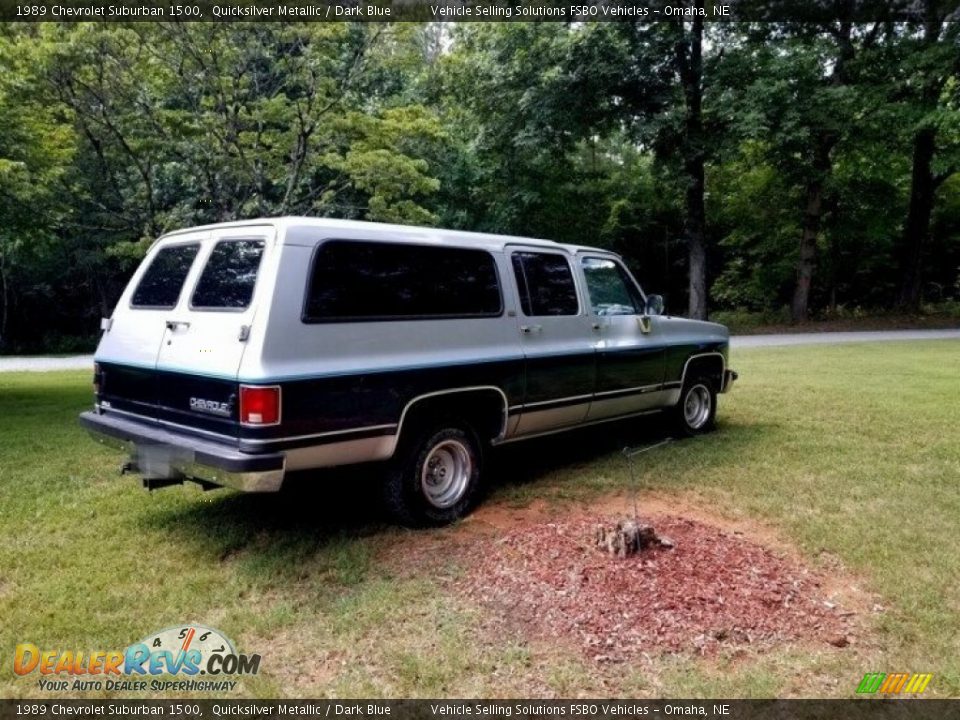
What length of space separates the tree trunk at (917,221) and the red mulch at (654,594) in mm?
24342

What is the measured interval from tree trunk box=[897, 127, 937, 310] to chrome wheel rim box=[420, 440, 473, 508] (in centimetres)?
2446

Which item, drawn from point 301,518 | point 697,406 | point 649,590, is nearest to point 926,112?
point 697,406

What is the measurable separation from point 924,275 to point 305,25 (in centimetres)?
2667

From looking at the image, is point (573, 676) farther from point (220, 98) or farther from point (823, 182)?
point (823, 182)

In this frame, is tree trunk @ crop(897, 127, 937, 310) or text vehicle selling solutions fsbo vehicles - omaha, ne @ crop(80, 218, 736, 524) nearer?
text vehicle selling solutions fsbo vehicles - omaha, ne @ crop(80, 218, 736, 524)

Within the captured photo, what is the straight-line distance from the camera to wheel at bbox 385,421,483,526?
178 inches

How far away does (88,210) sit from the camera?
753 inches

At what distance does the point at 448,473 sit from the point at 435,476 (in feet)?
0.36

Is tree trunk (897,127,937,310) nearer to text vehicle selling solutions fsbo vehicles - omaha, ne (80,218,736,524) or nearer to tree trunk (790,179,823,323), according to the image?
tree trunk (790,179,823,323)

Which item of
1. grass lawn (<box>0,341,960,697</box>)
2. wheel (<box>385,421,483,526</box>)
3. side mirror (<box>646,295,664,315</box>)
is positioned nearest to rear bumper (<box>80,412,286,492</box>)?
grass lawn (<box>0,341,960,697</box>)

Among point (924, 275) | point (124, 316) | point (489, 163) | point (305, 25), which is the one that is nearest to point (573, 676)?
point (124, 316)

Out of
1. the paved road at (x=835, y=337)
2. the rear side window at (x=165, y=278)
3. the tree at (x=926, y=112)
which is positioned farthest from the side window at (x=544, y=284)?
the tree at (x=926, y=112)

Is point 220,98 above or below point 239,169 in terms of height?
above

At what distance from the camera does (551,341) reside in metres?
5.46
